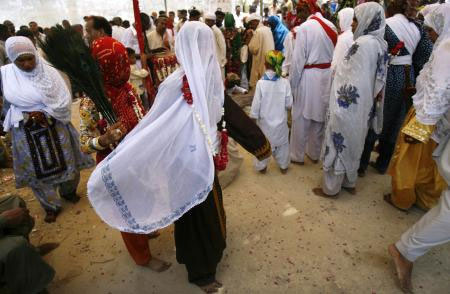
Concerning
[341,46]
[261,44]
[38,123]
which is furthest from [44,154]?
[261,44]

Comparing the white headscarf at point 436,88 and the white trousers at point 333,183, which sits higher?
the white headscarf at point 436,88

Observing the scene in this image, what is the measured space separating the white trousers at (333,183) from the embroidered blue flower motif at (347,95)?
78cm

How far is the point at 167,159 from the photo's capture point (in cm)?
167

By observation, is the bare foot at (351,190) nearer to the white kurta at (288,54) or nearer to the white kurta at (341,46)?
the white kurta at (341,46)

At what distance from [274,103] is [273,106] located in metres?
0.04

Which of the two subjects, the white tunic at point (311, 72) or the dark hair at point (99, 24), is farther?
the white tunic at point (311, 72)

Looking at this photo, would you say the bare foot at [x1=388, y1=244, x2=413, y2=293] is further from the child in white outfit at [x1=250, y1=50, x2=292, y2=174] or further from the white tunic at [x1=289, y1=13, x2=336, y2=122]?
the white tunic at [x1=289, y1=13, x2=336, y2=122]

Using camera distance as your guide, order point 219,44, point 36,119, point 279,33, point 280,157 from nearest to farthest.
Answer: point 36,119 → point 280,157 → point 219,44 → point 279,33

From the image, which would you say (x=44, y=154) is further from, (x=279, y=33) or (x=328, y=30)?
(x=279, y=33)

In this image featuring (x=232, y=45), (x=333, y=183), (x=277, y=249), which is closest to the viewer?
(x=277, y=249)

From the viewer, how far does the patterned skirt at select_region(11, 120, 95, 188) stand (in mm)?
2832

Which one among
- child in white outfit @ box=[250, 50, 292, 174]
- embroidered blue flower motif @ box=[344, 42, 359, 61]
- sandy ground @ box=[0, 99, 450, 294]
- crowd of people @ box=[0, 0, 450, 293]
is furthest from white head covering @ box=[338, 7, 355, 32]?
sandy ground @ box=[0, 99, 450, 294]

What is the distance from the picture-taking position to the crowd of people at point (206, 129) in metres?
1.67

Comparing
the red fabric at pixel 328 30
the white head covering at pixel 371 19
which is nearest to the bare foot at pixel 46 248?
the white head covering at pixel 371 19
